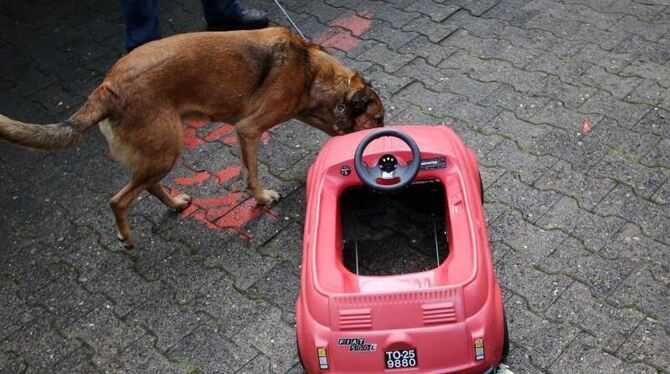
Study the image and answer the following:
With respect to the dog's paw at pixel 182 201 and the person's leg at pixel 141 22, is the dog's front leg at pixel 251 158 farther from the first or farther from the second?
the person's leg at pixel 141 22

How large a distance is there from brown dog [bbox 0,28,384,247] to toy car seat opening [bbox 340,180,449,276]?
780 millimetres

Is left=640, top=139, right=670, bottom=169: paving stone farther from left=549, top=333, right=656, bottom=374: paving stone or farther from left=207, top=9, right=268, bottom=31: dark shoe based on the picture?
left=207, top=9, right=268, bottom=31: dark shoe

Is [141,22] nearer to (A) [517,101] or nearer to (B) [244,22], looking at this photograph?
(B) [244,22]

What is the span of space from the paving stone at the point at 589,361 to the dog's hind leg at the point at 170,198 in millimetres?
2245

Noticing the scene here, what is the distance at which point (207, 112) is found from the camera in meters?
4.07

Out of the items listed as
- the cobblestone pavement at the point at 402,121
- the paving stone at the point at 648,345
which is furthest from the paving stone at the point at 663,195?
the paving stone at the point at 648,345

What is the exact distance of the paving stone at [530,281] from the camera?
3576mm

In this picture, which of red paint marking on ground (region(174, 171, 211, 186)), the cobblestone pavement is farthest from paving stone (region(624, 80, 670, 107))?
red paint marking on ground (region(174, 171, 211, 186))

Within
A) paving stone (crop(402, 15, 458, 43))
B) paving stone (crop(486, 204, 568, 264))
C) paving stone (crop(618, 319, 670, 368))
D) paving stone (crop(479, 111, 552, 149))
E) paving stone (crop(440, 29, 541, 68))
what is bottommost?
paving stone (crop(402, 15, 458, 43))

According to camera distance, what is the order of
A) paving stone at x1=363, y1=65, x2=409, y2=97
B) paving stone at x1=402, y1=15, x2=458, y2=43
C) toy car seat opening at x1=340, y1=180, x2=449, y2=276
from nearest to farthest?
toy car seat opening at x1=340, y1=180, x2=449, y2=276 < paving stone at x1=363, y1=65, x2=409, y2=97 < paving stone at x1=402, y1=15, x2=458, y2=43

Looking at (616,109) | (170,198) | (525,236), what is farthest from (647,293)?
(170,198)

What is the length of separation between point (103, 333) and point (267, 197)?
45.9 inches

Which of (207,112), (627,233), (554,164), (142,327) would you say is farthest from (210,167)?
(627,233)

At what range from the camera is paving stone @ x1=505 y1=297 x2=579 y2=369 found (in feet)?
10.9
